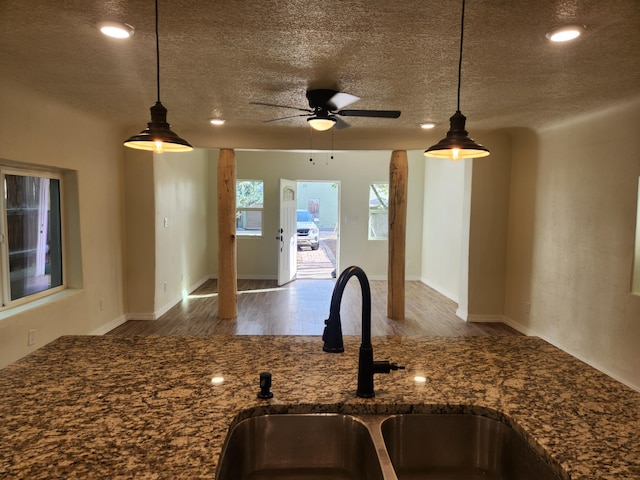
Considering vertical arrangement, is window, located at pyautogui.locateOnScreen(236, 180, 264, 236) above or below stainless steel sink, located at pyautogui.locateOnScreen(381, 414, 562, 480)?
above

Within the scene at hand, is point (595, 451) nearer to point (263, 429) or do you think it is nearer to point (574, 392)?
point (574, 392)

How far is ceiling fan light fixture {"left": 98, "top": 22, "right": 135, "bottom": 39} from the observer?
208cm

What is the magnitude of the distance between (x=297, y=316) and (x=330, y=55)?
362 centimetres

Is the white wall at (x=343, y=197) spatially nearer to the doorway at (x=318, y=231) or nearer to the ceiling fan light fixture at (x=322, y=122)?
the doorway at (x=318, y=231)

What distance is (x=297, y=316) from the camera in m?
5.41

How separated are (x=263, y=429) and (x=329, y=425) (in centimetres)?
19

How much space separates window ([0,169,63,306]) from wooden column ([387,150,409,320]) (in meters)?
3.72

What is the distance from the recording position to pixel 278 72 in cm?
284

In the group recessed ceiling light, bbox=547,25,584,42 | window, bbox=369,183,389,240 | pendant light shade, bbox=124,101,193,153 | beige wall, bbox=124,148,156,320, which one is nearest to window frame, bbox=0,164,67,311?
beige wall, bbox=124,148,156,320

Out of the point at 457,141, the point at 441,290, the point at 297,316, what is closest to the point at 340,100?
the point at 457,141

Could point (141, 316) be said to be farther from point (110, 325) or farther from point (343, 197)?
point (343, 197)

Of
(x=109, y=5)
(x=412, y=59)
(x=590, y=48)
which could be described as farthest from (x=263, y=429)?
(x=590, y=48)

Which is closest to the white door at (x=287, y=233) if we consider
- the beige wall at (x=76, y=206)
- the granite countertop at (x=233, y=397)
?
the beige wall at (x=76, y=206)

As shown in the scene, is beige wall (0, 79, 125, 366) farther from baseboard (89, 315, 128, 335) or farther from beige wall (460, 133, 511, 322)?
beige wall (460, 133, 511, 322)
